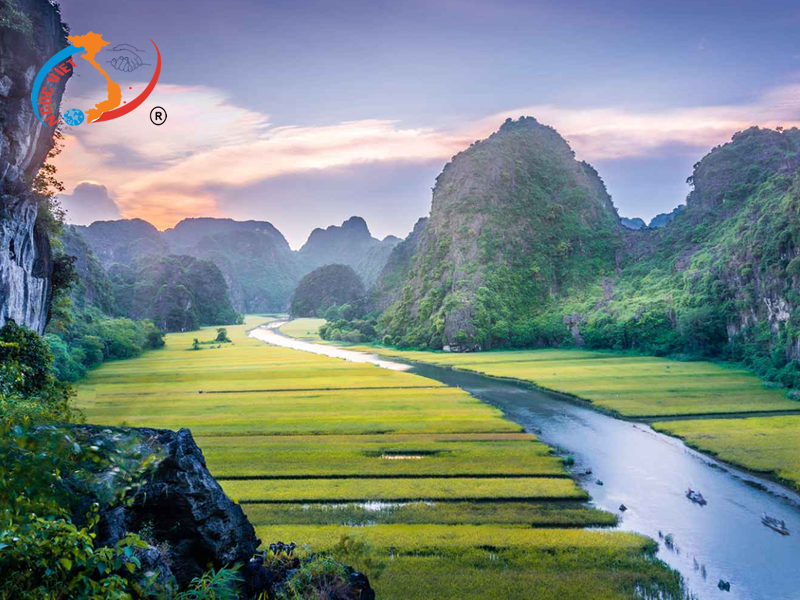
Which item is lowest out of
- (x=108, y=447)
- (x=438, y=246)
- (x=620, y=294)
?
(x=108, y=447)

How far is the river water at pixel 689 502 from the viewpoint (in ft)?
52.1

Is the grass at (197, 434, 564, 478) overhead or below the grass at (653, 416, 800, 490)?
below

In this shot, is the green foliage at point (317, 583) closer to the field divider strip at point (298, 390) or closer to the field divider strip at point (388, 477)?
the field divider strip at point (388, 477)

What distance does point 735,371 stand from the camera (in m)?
53.0

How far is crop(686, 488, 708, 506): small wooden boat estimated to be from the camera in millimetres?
21312

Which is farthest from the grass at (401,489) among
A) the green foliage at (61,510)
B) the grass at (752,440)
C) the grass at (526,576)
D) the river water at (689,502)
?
the green foliage at (61,510)

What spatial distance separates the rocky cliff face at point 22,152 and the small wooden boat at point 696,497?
119ft

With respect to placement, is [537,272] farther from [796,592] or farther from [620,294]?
[796,592]

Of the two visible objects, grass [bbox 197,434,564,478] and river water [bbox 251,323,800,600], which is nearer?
river water [bbox 251,323,800,600]

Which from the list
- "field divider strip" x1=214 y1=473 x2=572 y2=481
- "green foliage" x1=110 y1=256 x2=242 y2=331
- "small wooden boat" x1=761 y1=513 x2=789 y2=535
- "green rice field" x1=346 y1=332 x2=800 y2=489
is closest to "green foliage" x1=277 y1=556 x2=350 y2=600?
"field divider strip" x1=214 y1=473 x2=572 y2=481

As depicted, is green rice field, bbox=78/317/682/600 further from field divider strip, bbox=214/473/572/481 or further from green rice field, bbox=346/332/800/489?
green rice field, bbox=346/332/800/489

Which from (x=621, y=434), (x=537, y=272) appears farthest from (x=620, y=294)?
(x=621, y=434)

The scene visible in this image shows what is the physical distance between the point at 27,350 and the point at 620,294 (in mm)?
92897

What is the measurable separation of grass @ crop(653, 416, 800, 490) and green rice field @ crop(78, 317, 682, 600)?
10100 millimetres
